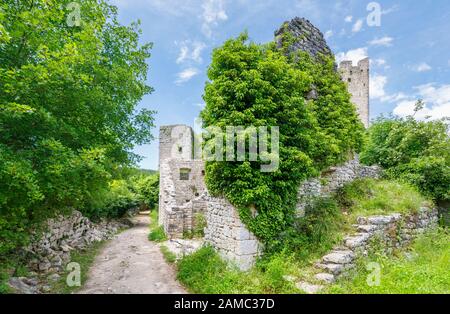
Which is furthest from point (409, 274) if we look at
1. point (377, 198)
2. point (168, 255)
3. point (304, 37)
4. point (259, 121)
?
point (304, 37)

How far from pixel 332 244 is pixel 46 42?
7.85m

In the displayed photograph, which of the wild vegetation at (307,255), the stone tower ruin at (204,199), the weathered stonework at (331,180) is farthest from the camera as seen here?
the weathered stonework at (331,180)

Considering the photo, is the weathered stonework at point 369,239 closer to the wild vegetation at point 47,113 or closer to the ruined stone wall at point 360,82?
the wild vegetation at point 47,113

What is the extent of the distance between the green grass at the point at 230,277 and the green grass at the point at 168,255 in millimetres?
1163

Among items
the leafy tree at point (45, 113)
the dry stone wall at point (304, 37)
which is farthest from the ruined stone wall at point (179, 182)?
the dry stone wall at point (304, 37)

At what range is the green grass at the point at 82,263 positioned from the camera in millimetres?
5801

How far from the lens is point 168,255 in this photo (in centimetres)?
823

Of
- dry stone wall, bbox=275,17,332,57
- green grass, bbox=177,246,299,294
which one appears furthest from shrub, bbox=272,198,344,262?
dry stone wall, bbox=275,17,332,57

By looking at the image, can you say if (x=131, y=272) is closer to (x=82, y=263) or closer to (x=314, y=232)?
(x=82, y=263)

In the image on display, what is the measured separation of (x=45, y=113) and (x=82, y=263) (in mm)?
5375
